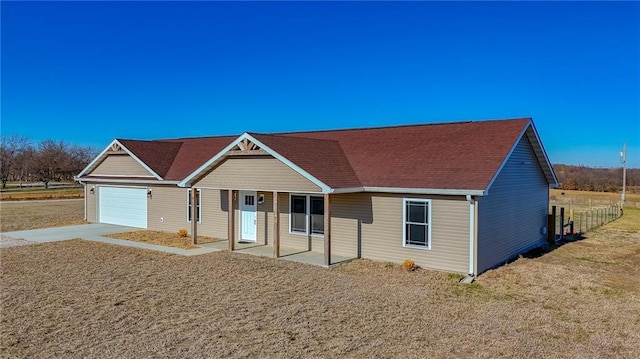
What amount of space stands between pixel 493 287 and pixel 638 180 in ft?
279

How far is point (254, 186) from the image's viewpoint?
48.0ft

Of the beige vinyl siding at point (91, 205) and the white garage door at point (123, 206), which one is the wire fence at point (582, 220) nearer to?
the white garage door at point (123, 206)

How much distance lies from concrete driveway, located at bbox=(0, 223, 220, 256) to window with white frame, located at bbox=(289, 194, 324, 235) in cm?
295

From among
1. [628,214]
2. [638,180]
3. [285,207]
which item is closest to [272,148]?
[285,207]

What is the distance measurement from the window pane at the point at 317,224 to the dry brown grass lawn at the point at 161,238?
14.7ft

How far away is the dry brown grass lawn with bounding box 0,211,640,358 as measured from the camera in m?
7.10

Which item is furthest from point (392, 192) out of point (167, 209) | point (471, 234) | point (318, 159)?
point (167, 209)

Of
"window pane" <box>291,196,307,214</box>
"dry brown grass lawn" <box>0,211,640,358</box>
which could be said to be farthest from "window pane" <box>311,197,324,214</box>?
"dry brown grass lawn" <box>0,211,640,358</box>

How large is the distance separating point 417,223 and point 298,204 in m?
4.54

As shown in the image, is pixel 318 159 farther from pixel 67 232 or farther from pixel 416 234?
pixel 67 232

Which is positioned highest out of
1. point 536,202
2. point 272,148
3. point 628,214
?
point 272,148

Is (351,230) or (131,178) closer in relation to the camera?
(351,230)

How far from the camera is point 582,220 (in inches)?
1048

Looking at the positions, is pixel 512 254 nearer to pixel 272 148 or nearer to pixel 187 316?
pixel 272 148
